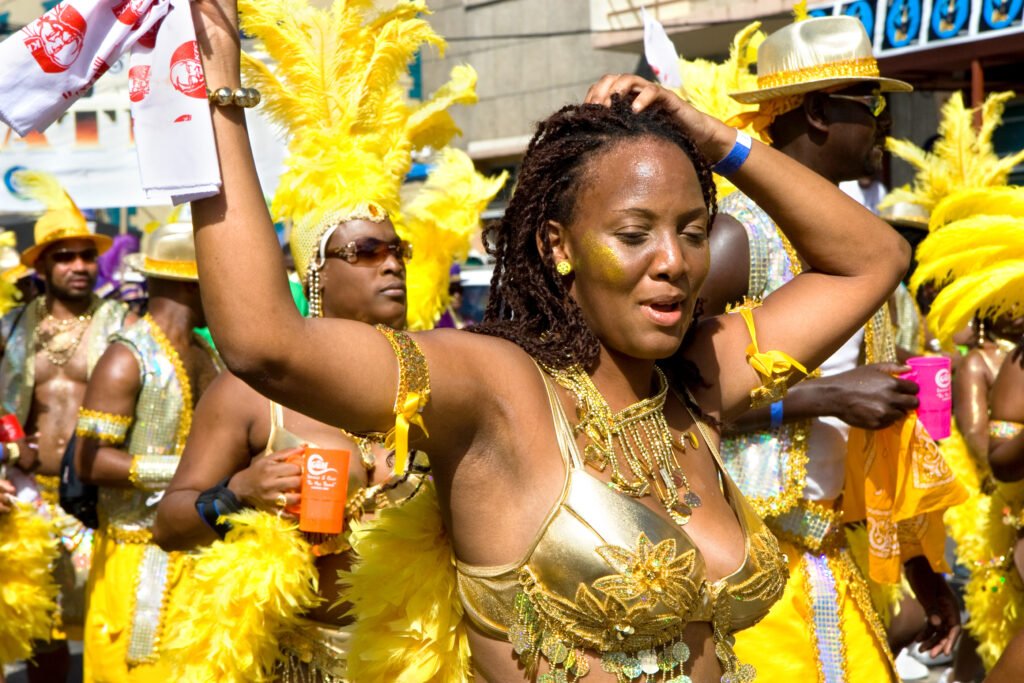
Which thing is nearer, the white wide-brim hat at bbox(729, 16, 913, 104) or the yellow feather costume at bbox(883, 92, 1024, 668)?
the yellow feather costume at bbox(883, 92, 1024, 668)

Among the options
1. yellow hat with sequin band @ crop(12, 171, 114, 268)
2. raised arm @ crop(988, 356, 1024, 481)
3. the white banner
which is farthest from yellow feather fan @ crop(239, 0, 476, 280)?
the white banner

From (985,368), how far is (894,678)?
3.66 metres

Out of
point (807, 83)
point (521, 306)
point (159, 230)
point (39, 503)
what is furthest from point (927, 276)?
point (39, 503)

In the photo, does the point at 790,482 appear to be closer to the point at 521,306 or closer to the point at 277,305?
the point at 521,306

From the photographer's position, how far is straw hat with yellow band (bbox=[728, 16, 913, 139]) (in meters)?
4.05

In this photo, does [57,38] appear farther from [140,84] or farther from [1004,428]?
[1004,428]

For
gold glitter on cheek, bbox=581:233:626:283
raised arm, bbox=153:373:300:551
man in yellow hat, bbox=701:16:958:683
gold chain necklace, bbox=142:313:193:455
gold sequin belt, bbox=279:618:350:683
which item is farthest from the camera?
gold chain necklace, bbox=142:313:193:455

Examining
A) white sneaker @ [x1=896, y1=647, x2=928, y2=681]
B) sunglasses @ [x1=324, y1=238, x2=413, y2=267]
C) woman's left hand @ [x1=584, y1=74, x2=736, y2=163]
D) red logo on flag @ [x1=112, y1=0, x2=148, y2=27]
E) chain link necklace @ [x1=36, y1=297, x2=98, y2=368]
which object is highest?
red logo on flag @ [x1=112, y1=0, x2=148, y2=27]

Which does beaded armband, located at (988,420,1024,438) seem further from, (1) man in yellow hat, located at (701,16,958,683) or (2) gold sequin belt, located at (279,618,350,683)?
(2) gold sequin belt, located at (279,618,350,683)

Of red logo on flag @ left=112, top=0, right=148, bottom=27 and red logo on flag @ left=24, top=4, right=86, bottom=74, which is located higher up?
red logo on flag @ left=112, top=0, right=148, bottom=27

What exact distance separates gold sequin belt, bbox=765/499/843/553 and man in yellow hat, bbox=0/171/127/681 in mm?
5079

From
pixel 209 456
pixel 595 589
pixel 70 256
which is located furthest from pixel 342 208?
pixel 70 256

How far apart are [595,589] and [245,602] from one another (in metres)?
1.77

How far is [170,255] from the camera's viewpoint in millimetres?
6297
